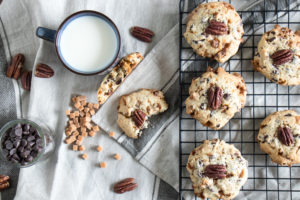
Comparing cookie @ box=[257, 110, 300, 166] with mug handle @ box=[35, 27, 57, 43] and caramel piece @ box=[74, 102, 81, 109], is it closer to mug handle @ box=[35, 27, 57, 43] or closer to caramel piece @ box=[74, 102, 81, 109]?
caramel piece @ box=[74, 102, 81, 109]

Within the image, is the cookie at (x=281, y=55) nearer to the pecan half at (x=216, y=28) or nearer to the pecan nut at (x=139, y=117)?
the pecan half at (x=216, y=28)

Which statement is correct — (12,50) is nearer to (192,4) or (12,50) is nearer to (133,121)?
(133,121)

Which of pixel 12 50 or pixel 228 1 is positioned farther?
pixel 12 50

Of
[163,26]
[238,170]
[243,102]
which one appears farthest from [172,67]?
[238,170]

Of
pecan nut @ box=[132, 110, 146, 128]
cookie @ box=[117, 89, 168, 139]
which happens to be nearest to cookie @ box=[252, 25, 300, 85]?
cookie @ box=[117, 89, 168, 139]

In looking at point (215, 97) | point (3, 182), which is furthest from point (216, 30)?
point (3, 182)

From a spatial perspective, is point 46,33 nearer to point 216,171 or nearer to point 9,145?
point 9,145

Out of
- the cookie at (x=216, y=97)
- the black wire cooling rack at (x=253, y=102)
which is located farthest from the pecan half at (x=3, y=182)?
the cookie at (x=216, y=97)
